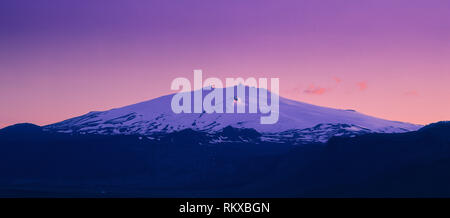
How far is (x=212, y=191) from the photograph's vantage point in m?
194

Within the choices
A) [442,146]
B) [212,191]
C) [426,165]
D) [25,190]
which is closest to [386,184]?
[426,165]
